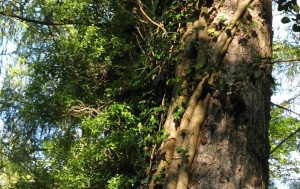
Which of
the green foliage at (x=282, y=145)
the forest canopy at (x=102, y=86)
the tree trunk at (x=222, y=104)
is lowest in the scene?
the tree trunk at (x=222, y=104)

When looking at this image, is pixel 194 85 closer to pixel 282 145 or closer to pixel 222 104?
pixel 222 104

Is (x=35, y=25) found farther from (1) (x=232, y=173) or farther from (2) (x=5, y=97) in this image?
(1) (x=232, y=173)

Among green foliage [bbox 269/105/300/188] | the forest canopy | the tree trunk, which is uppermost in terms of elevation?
green foliage [bbox 269/105/300/188]

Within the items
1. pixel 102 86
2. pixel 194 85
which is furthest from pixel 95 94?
pixel 194 85

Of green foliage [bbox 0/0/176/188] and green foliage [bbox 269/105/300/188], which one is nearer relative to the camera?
green foliage [bbox 0/0/176/188]

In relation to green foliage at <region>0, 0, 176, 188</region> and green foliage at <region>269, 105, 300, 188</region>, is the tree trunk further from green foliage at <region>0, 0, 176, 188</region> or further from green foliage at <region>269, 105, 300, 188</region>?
green foliage at <region>269, 105, 300, 188</region>

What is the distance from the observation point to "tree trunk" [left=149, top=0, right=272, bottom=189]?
2.28 m

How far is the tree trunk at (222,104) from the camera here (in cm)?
228

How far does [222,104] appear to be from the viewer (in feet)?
8.00

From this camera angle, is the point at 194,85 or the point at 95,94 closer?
the point at 194,85

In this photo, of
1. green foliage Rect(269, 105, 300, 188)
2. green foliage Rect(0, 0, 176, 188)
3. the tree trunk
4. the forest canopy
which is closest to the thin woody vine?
the tree trunk

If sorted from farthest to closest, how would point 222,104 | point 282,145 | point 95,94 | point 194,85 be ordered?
point 282,145
point 95,94
point 194,85
point 222,104

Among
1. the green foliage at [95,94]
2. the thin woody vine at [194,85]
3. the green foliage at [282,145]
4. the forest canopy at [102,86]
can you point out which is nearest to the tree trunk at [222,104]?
the thin woody vine at [194,85]

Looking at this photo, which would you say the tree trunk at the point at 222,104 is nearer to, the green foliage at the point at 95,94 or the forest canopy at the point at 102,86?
the forest canopy at the point at 102,86
